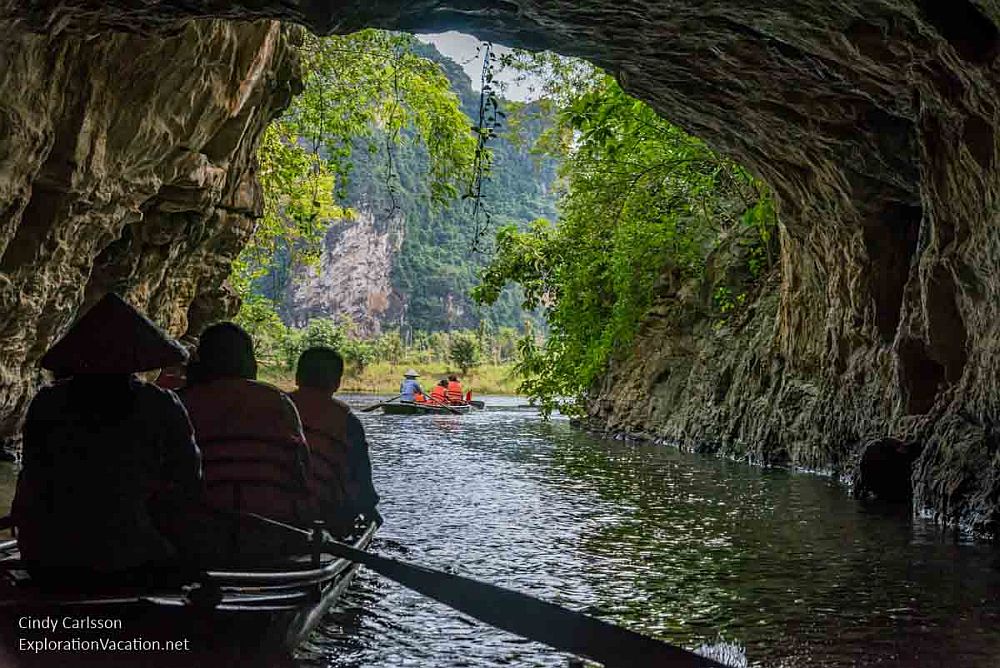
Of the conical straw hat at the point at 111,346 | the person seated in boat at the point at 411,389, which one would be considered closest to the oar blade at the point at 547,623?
the conical straw hat at the point at 111,346

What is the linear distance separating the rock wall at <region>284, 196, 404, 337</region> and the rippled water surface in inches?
A: 4021

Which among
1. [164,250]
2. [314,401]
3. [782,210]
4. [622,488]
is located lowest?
[622,488]

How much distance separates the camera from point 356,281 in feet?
383

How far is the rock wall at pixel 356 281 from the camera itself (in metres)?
116

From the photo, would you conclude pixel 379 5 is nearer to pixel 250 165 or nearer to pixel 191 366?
pixel 191 366

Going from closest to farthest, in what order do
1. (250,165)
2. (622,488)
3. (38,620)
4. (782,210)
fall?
(38,620) < (622,488) < (782,210) < (250,165)

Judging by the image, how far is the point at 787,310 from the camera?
17797 millimetres

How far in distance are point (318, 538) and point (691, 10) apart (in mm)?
5829

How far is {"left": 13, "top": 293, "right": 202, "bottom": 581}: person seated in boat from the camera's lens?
4.46 m

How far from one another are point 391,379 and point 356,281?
55666 mm

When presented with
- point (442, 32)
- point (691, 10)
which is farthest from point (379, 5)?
point (691, 10)

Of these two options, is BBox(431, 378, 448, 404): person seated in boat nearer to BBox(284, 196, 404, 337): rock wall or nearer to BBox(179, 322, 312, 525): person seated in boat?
BBox(179, 322, 312, 525): person seated in boat

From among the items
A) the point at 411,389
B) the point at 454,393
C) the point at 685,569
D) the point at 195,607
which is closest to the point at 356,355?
the point at 454,393

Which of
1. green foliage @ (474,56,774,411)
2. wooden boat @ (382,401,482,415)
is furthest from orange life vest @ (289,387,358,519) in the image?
wooden boat @ (382,401,482,415)
